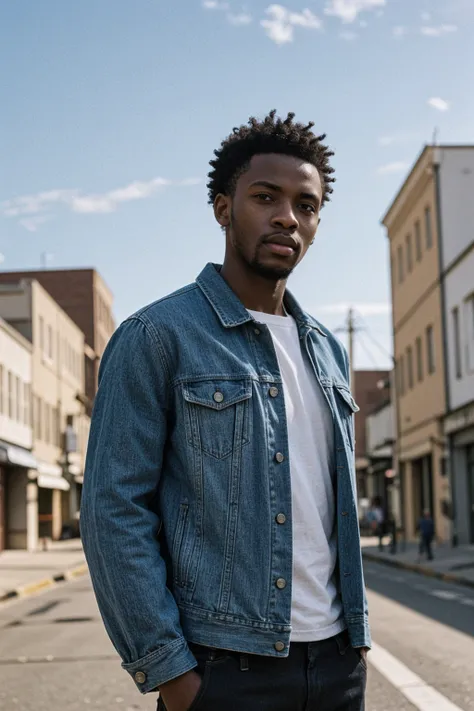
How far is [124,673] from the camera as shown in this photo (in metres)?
8.55

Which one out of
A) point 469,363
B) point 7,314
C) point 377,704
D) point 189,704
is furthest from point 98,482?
point 7,314

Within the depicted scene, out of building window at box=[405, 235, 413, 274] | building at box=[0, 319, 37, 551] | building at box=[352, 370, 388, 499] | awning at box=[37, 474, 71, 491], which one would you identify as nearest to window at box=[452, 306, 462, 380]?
building window at box=[405, 235, 413, 274]

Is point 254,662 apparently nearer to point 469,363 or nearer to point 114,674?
point 114,674

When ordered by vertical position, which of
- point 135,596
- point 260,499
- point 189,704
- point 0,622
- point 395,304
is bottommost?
point 0,622

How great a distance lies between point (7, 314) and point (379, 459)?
18932mm

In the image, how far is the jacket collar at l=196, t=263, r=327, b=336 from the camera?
2.53 metres

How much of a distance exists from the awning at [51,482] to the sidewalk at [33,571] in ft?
19.0

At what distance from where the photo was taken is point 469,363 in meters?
30.8

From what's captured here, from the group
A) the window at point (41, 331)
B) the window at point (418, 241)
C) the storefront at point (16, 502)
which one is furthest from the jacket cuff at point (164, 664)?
the window at point (41, 331)

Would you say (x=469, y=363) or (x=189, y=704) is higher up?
(x=469, y=363)

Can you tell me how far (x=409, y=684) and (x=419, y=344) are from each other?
103ft

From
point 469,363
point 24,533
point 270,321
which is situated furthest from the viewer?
point 24,533

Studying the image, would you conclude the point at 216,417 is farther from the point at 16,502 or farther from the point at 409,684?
the point at 16,502

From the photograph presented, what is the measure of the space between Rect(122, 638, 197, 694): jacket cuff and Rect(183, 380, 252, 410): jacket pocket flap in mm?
525
